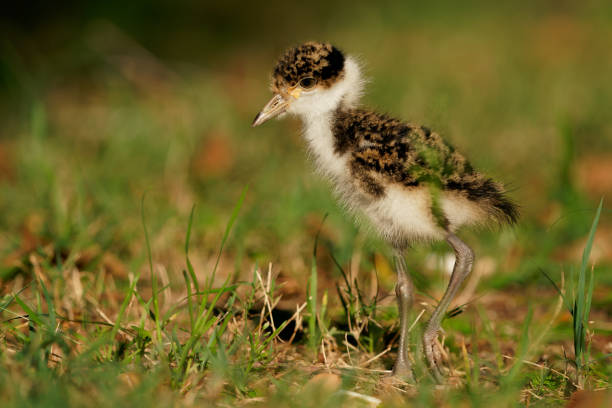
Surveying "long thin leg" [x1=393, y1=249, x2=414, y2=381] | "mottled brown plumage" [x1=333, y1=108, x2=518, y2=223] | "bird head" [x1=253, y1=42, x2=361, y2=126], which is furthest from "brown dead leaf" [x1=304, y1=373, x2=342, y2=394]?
"bird head" [x1=253, y1=42, x2=361, y2=126]

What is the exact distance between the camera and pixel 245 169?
179 inches

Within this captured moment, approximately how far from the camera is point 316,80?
8.84 feet

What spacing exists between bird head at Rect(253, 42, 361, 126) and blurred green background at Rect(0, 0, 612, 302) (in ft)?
0.64

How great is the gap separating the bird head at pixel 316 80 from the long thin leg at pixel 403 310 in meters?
0.62

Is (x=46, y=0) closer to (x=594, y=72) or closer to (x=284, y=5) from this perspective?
(x=284, y=5)

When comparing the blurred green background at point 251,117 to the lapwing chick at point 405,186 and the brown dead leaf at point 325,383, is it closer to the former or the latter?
the lapwing chick at point 405,186

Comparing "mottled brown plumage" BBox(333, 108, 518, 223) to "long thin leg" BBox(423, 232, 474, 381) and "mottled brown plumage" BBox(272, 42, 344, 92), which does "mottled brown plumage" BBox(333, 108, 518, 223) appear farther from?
"mottled brown plumage" BBox(272, 42, 344, 92)

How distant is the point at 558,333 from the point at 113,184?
2.52 m

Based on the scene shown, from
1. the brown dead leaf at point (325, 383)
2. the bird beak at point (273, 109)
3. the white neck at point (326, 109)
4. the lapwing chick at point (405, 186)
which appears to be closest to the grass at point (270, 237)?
the brown dead leaf at point (325, 383)

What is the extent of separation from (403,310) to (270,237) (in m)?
1.19

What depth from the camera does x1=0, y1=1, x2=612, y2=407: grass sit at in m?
2.24

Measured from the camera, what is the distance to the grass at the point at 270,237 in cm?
224

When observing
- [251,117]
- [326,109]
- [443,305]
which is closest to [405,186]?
[443,305]

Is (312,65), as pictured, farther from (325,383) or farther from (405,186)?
(325,383)
